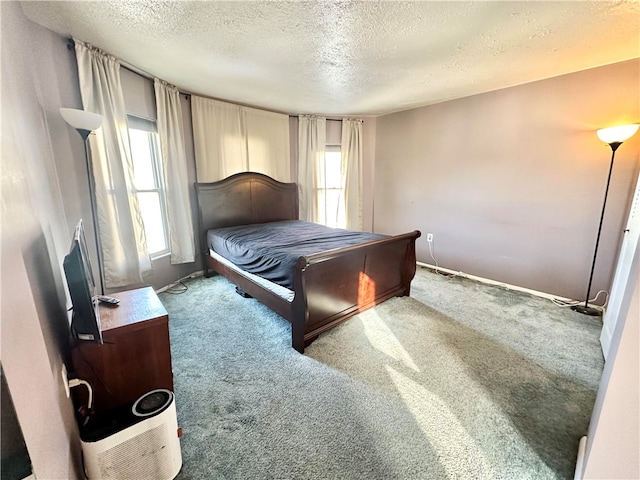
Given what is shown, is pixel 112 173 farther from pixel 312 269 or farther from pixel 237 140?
pixel 312 269

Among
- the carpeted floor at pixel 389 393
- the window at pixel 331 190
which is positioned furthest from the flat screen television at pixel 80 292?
the window at pixel 331 190

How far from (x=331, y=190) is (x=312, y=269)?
296 centimetres

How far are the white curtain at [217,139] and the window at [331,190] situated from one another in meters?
1.39

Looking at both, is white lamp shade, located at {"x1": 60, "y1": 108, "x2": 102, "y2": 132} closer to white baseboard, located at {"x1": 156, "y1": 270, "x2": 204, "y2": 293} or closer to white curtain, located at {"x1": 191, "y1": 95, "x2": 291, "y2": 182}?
white curtain, located at {"x1": 191, "y1": 95, "x2": 291, "y2": 182}

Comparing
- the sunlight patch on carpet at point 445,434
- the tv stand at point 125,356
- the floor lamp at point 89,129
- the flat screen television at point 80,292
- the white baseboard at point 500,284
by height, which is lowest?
the sunlight patch on carpet at point 445,434

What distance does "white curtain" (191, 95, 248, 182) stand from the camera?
3549mm

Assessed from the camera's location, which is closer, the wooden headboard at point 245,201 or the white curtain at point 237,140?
the white curtain at point 237,140

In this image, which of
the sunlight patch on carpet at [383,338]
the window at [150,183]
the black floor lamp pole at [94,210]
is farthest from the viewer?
the window at [150,183]

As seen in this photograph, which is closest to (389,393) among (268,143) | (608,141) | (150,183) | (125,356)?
(125,356)

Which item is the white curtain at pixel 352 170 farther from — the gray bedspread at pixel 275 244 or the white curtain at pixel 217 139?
the white curtain at pixel 217 139

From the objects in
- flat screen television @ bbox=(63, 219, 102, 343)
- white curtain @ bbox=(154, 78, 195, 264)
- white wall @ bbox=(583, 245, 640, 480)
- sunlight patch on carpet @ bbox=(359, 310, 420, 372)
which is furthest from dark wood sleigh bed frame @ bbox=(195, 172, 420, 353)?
white wall @ bbox=(583, 245, 640, 480)

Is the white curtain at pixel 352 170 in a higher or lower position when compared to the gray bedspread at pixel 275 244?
higher

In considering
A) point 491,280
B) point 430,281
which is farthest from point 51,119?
point 491,280

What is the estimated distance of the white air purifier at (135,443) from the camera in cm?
109
